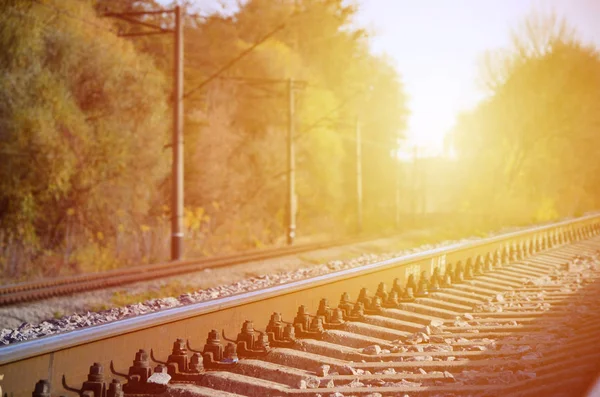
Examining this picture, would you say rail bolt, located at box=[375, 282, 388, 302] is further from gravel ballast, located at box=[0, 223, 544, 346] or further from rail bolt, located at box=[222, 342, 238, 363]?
rail bolt, located at box=[222, 342, 238, 363]

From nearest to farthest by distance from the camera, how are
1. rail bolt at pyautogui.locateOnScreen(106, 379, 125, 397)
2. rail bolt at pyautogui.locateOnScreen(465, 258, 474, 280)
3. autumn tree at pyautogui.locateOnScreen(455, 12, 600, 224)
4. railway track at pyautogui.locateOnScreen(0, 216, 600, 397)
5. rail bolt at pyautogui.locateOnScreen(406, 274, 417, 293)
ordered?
rail bolt at pyautogui.locateOnScreen(106, 379, 125, 397) < railway track at pyautogui.locateOnScreen(0, 216, 600, 397) < rail bolt at pyautogui.locateOnScreen(406, 274, 417, 293) < rail bolt at pyautogui.locateOnScreen(465, 258, 474, 280) < autumn tree at pyautogui.locateOnScreen(455, 12, 600, 224)

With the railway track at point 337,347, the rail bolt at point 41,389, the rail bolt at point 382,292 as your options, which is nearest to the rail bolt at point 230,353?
the railway track at point 337,347

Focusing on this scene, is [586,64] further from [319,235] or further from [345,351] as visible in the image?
[345,351]

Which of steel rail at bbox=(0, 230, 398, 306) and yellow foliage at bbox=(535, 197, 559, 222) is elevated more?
yellow foliage at bbox=(535, 197, 559, 222)

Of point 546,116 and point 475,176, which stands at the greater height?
point 546,116

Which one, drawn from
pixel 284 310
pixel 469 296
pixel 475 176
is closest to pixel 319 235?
pixel 475 176

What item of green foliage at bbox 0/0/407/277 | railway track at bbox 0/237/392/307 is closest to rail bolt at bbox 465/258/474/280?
railway track at bbox 0/237/392/307

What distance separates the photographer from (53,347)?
125 inches

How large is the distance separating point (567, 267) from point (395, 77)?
134ft

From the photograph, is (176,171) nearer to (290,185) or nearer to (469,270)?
(290,185)

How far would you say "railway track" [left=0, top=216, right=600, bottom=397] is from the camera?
3.47 meters

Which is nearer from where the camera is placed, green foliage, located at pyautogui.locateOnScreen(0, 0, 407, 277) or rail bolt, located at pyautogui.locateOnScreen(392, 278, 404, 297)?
rail bolt, located at pyautogui.locateOnScreen(392, 278, 404, 297)

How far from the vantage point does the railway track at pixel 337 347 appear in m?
3.47

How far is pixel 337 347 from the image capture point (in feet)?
15.1
